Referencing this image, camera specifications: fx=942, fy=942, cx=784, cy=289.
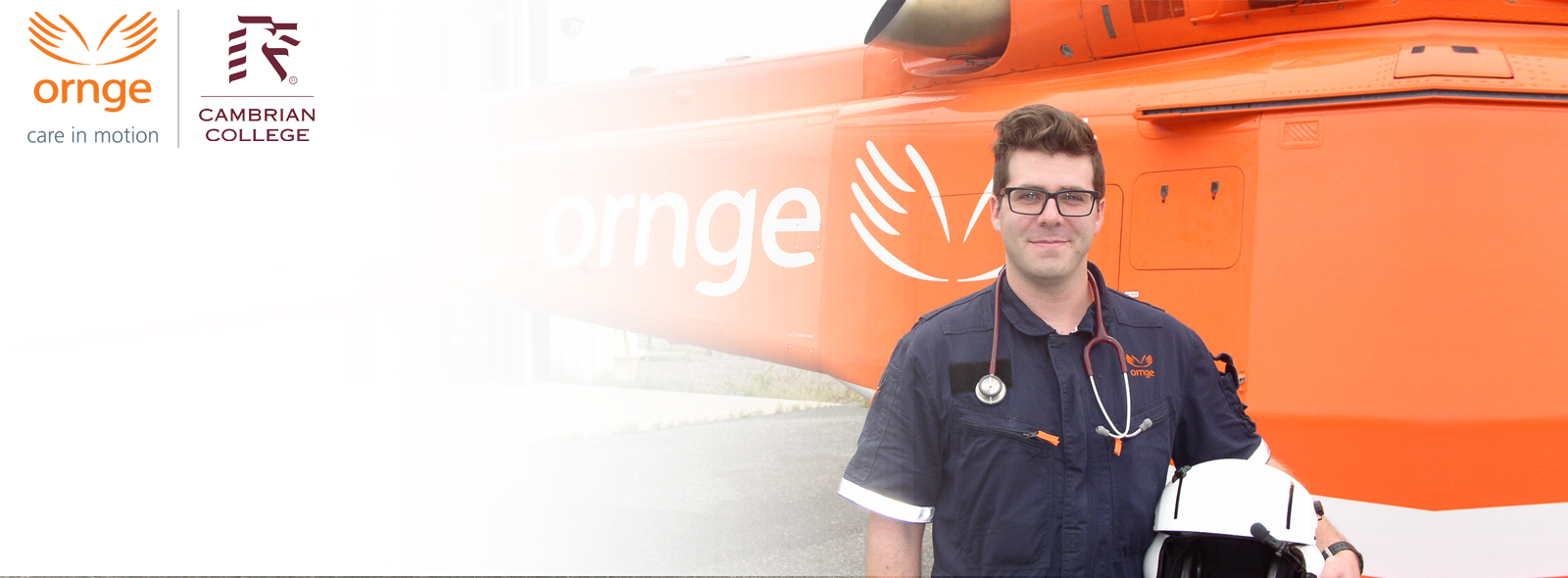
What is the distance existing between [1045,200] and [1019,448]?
382 mm

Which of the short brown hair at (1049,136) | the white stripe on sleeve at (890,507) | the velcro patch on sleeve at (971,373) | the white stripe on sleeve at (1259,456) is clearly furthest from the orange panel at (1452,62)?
the white stripe on sleeve at (890,507)

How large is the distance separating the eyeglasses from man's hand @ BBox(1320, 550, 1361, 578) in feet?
2.37

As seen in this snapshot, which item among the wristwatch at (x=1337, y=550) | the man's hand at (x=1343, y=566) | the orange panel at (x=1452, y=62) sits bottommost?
the man's hand at (x=1343, y=566)

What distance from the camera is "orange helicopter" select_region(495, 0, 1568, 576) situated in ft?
7.97

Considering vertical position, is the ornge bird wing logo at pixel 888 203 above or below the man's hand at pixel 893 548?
above

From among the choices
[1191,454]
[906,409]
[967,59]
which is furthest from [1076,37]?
[906,409]

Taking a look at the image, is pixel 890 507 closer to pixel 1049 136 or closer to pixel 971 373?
pixel 971 373

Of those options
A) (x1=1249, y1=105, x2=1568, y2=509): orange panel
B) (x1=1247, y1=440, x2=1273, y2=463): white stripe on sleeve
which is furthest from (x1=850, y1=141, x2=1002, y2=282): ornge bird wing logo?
(x1=1247, y1=440, x2=1273, y2=463): white stripe on sleeve

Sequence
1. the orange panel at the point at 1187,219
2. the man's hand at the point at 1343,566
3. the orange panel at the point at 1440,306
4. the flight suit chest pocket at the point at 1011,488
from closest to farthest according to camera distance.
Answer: the flight suit chest pocket at the point at 1011,488 < the man's hand at the point at 1343,566 < the orange panel at the point at 1440,306 < the orange panel at the point at 1187,219

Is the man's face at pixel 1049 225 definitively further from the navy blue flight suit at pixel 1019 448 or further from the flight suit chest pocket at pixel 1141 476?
the flight suit chest pocket at pixel 1141 476

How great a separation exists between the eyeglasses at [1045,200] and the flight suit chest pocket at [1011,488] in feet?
1.06

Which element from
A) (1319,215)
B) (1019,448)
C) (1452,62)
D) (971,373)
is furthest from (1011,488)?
(1452,62)

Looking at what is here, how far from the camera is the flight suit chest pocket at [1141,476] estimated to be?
1.46 meters

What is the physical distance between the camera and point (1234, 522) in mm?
1472
